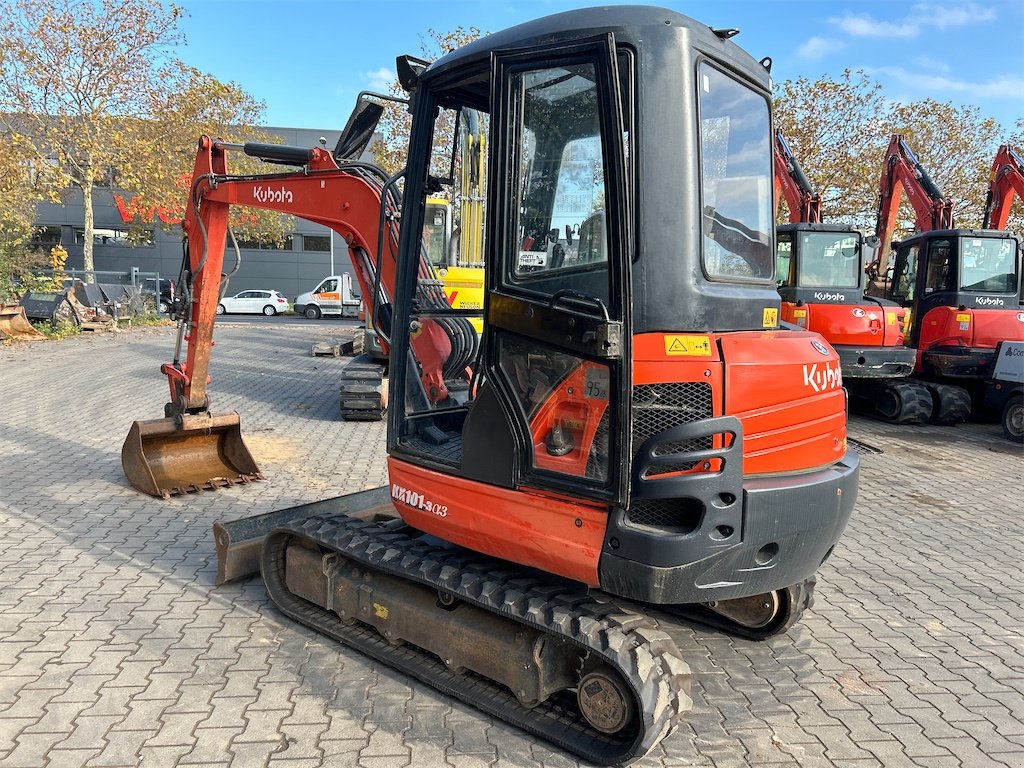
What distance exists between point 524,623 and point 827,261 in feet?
31.2

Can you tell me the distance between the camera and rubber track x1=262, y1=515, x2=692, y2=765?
275cm

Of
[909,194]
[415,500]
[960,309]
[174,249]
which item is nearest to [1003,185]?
[909,194]

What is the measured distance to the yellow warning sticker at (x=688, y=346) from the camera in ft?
8.83

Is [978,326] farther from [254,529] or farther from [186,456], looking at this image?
[186,456]

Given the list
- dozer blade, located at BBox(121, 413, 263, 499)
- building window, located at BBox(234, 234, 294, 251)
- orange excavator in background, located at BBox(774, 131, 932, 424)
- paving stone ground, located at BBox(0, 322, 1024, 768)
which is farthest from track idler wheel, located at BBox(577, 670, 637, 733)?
building window, located at BBox(234, 234, 294, 251)

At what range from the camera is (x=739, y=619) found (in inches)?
159

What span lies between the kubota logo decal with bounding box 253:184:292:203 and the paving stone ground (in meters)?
2.47

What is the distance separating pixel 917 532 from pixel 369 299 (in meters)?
4.93

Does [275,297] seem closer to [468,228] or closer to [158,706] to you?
[468,228]

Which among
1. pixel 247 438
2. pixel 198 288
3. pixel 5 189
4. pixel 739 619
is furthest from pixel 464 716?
pixel 5 189

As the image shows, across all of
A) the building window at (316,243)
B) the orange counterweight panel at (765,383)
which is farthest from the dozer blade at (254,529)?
the building window at (316,243)

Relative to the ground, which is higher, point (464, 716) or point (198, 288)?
point (198, 288)

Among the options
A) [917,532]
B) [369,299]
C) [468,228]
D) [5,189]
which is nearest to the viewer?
[369,299]

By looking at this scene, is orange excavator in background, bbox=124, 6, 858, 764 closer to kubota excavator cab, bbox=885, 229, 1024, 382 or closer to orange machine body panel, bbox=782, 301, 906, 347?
orange machine body panel, bbox=782, 301, 906, 347
